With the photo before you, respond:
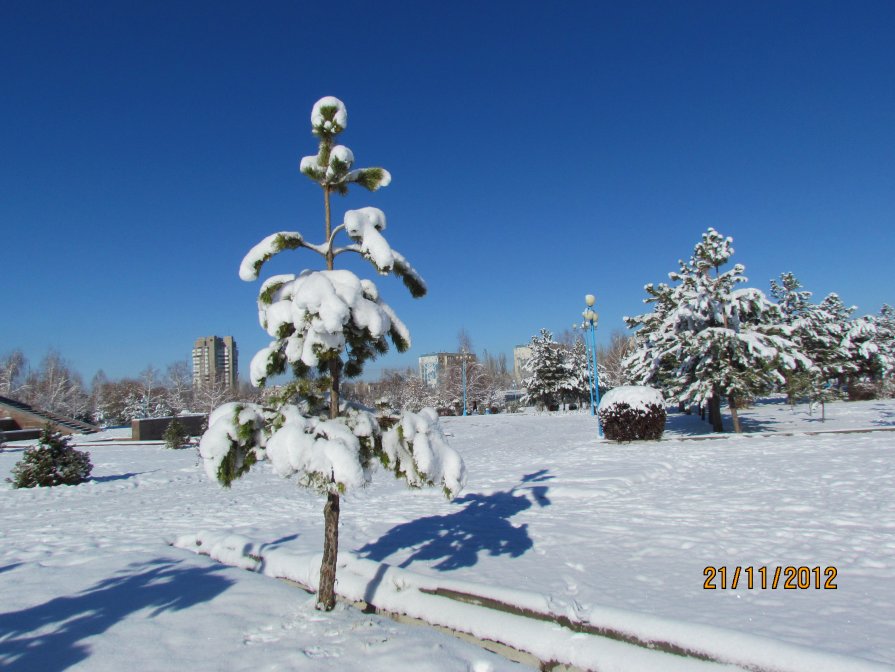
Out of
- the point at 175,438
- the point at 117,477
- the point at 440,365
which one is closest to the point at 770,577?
the point at 117,477

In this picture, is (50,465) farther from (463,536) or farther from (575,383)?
(575,383)

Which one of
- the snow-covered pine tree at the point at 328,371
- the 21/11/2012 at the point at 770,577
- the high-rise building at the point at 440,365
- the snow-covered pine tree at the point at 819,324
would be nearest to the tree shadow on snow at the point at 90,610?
the snow-covered pine tree at the point at 328,371

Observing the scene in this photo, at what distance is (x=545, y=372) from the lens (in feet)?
140

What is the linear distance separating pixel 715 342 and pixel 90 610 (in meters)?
16.5

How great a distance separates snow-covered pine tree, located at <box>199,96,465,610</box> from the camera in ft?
12.2

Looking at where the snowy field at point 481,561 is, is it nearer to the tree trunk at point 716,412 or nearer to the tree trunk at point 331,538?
the tree trunk at point 331,538

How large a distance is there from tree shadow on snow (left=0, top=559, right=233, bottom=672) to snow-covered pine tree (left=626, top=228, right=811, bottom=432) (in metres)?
Answer: 15.3

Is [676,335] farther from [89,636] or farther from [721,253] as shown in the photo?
[89,636]

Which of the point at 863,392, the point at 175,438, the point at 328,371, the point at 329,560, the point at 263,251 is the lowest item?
the point at 329,560

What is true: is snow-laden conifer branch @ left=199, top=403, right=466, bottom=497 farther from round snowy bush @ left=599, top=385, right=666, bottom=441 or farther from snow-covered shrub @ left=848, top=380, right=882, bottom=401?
snow-covered shrub @ left=848, top=380, right=882, bottom=401

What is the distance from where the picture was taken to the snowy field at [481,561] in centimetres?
362

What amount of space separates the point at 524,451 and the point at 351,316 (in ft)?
44.3

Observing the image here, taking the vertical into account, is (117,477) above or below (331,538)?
below

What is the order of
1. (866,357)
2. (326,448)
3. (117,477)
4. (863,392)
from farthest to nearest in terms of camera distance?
(866,357)
(863,392)
(117,477)
(326,448)
